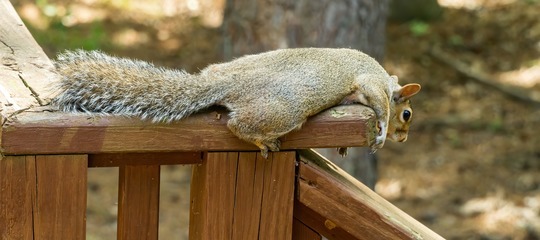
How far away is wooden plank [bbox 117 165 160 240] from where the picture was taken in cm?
166

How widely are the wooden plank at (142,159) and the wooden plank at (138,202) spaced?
41mm

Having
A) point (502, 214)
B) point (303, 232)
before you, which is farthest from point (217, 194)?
point (502, 214)

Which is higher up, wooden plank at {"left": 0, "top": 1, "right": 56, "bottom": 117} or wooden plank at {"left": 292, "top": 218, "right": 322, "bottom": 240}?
wooden plank at {"left": 0, "top": 1, "right": 56, "bottom": 117}

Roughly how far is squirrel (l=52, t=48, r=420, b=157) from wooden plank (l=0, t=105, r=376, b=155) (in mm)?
24

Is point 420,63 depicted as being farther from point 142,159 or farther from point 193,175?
point 142,159

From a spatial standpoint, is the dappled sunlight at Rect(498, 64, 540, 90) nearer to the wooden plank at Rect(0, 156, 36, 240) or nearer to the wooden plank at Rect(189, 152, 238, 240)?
the wooden plank at Rect(189, 152, 238, 240)

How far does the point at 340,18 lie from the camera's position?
12.7ft

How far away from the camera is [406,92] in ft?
7.04

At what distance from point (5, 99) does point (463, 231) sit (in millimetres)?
3756

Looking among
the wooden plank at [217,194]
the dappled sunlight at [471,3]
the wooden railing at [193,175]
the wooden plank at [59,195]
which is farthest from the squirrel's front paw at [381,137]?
the dappled sunlight at [471,3]

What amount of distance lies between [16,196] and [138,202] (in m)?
0.27

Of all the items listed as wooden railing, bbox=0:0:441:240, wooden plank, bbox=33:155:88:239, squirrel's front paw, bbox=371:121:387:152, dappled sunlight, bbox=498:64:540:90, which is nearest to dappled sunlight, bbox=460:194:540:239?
dappled sunlight, bbox=498:64:540:90

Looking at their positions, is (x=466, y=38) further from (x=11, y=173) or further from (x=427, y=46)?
(x=11, y=173)

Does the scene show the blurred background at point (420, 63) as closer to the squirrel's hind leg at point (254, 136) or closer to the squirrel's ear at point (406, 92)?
the squirrel's ear at point (406, 92)
